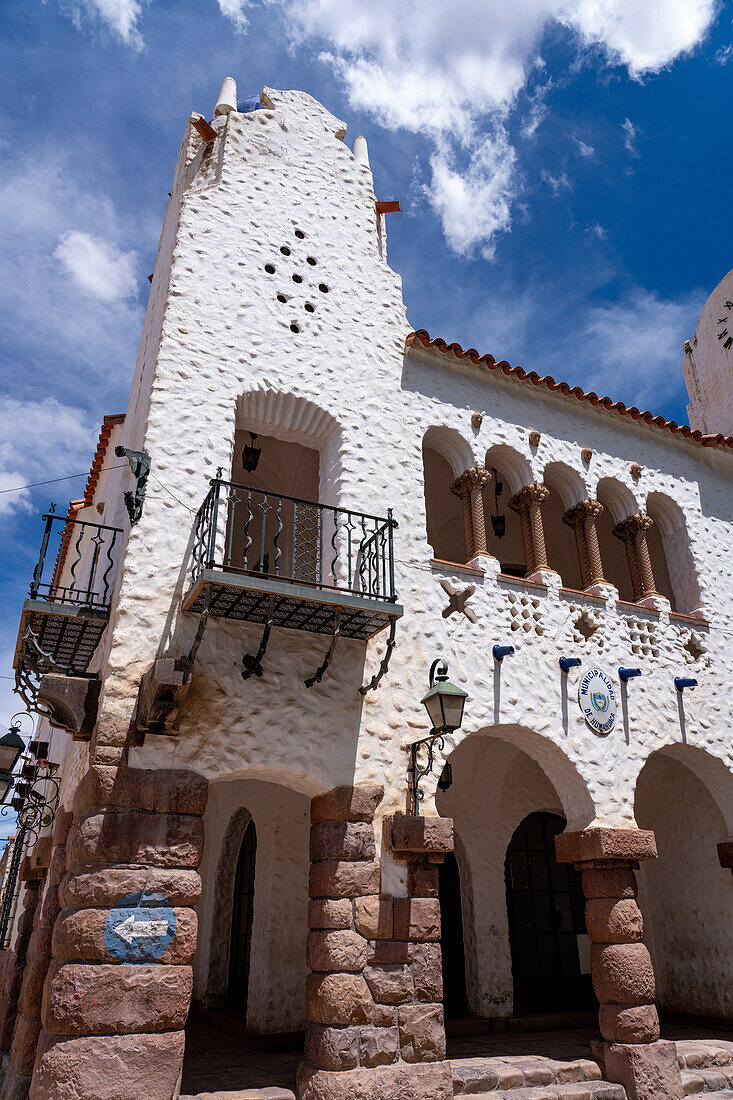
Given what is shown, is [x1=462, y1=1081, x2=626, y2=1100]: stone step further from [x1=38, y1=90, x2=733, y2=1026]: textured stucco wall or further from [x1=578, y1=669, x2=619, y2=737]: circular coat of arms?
[x1=578, y1=669, x2=619, y2=737]: circular coat of arms

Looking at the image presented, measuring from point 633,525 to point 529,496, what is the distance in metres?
1.74

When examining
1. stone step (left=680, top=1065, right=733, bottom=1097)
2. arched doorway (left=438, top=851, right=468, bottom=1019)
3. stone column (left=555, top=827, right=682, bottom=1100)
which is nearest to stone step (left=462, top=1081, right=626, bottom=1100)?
stone column (left=555, top=827, right=682, bottom=1100)

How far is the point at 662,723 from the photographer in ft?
27.8

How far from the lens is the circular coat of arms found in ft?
26.2

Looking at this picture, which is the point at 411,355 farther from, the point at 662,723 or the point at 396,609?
the point at 662,723

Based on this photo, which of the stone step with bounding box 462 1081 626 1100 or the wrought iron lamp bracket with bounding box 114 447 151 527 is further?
the wrought iron lamp bracket with bounding box 114 447 151 527

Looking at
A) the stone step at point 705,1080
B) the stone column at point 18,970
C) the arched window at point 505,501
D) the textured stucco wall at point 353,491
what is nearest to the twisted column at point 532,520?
the arched window at point 505,501

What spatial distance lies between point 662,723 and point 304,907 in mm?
4631

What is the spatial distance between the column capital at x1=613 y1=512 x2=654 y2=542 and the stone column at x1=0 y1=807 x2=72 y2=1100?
24.2 ft

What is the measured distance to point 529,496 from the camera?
9031mm

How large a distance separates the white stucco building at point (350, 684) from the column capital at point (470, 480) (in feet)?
0.18

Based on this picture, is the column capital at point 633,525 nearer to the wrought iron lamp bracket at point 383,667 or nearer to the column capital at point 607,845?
the column capital at point 607,845

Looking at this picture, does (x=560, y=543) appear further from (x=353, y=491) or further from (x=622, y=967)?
(x=622, y=967)

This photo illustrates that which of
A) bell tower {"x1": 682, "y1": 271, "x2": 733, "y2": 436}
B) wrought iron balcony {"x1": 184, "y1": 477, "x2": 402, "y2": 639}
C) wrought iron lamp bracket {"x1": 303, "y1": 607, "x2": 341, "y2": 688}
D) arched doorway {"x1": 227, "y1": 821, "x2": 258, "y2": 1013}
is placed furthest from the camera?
bell tower {"x1": 682, "y1": 271, "x2": 733, "y2": 436}
